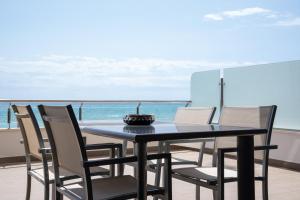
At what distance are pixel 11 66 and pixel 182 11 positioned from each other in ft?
47.5

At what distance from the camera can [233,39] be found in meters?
18.6

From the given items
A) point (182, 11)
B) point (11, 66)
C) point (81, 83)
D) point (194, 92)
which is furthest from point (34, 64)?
point (194, 92)

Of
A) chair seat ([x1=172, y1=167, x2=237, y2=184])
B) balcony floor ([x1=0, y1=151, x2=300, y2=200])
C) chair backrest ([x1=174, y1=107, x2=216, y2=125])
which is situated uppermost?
chair backrest ([x1=174, y1=107, x2=216, y2=125])

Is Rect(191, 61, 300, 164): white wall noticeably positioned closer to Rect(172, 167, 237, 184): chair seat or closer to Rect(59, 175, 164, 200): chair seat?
Rect(172, 167, 237, 184): chair seat

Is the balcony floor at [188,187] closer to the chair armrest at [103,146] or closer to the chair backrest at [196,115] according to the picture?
the chair backrest at [196,115]

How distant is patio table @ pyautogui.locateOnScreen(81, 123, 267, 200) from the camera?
6.06ft

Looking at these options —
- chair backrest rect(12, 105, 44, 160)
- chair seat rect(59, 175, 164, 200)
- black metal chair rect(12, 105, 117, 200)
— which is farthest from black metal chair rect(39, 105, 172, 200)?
chair backrest rect(12, 105, 44, 160)

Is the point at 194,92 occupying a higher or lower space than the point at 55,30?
lower

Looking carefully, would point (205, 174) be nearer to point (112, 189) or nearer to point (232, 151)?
point (232, 151)

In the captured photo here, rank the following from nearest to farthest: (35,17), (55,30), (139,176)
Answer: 1. (139,176)
2. (35,17)
3. (55,30)

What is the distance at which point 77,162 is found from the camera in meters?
1.89

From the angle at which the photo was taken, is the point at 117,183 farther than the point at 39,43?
No

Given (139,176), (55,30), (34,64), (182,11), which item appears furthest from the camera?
(34,64)

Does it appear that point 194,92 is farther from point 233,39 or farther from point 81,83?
point 81,83
